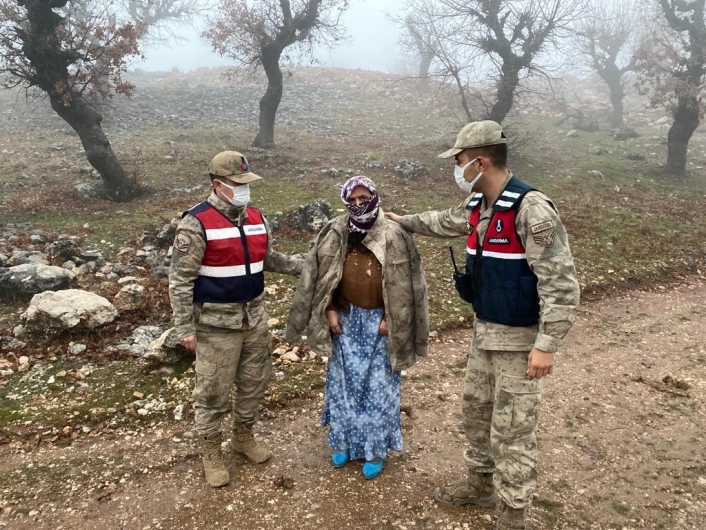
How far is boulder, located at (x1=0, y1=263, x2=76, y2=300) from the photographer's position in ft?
21.7

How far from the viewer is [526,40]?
17922mm

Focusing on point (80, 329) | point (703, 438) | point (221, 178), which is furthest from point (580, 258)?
point (80, 329)

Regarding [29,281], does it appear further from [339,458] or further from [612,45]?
[612,45]

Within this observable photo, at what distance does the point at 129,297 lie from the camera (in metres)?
6.48

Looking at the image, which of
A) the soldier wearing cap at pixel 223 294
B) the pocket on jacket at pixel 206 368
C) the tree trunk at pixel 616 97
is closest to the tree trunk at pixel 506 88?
the tree trunk at pixel 616 97

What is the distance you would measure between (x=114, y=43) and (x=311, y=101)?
61.3ft

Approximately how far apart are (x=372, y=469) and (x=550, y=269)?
2.24 m

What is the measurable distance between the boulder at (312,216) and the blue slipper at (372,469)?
20.6ft

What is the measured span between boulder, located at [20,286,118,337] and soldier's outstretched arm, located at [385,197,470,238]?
14.0 feet

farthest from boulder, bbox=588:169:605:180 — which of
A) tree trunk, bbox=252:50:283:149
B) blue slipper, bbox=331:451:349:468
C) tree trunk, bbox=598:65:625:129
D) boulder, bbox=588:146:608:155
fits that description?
blue slipper, bbox=331:451:349:468

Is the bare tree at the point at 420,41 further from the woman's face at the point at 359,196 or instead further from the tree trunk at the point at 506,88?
the woman's face at the point at 359,196

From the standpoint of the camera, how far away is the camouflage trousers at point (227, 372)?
11.7 feet

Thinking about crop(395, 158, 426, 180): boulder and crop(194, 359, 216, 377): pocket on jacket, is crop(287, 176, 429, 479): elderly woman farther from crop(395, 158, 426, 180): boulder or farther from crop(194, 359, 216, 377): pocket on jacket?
crop(395, 158, 426, 180): boulder

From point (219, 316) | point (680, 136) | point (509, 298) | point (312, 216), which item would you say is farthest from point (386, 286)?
point (680, 136)
